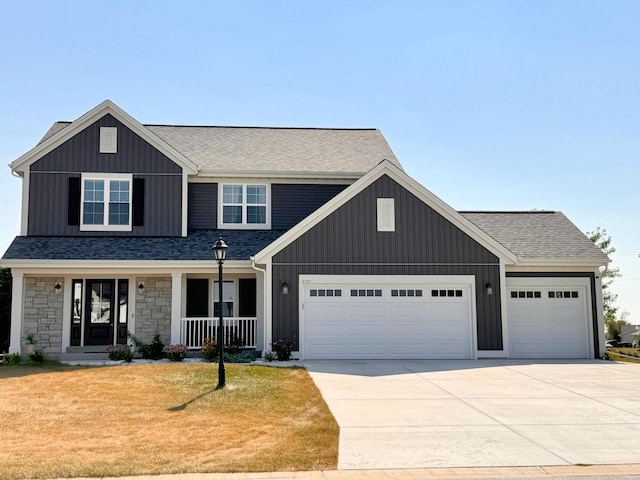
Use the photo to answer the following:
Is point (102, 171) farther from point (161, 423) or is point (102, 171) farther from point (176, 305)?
point (161, 423)

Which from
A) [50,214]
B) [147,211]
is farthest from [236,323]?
[50,214]

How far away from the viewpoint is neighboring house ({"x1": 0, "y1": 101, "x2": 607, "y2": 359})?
55.6 ft

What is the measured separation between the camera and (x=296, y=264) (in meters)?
16.9

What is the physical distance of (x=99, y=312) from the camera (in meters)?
18.1

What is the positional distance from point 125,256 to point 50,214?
123 inches

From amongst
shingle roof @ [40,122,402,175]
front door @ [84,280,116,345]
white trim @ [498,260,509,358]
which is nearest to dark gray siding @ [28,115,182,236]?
shingle roof @ [40,122,402,175]

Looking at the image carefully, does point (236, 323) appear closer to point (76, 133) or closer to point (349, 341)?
point (349, 341)

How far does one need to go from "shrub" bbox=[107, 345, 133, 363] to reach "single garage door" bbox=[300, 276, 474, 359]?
475 centimetres

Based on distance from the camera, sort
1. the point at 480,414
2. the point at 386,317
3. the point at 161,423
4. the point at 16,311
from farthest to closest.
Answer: the point at 386,317, the point at 16,311, the point at 480,414, the point at 161,423

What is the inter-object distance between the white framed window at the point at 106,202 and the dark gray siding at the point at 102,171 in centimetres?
22

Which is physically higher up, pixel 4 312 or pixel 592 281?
pixel 592 281

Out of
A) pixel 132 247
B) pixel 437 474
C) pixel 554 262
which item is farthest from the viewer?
pixel 554 262

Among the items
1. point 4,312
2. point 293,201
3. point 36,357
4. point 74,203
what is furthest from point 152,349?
point 4,312

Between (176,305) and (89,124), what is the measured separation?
6.49 m
